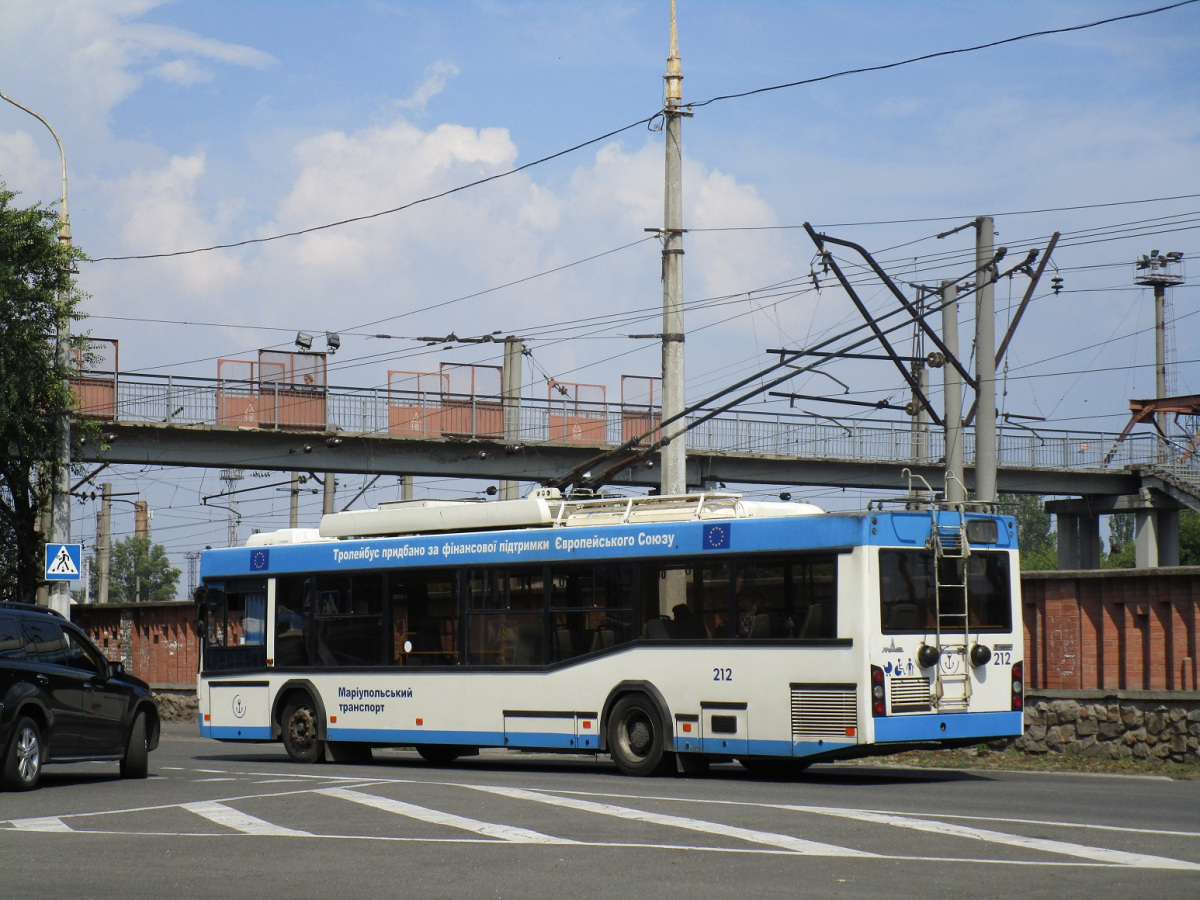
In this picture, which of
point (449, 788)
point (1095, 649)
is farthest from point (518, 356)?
point (449, 788)

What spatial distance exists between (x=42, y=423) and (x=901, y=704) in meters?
22.9

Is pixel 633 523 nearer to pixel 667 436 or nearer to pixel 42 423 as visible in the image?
pixel 667 436

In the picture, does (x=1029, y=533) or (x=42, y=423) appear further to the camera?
(x=1029, y=533)

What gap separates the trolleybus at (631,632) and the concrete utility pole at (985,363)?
5.60 metres

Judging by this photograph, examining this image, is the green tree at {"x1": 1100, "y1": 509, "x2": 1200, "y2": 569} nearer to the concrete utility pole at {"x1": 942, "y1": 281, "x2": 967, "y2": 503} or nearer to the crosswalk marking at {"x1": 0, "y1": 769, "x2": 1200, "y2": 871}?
the concrete utility pole at {"x1": 942, "y1": 281, "x2": 967, "y2": 503}

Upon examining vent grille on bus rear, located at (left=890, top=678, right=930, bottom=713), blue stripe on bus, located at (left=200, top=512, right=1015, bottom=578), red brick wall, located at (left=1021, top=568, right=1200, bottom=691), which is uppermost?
blue stripe on bus, located at (left=200, top=512, right=1015, bottom=578)

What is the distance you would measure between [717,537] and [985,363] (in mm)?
7976

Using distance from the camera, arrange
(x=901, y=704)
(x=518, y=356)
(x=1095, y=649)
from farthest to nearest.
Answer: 1. (x=518, y=356)
2. (x=1095, y=649)
3. (x=901, y=704)

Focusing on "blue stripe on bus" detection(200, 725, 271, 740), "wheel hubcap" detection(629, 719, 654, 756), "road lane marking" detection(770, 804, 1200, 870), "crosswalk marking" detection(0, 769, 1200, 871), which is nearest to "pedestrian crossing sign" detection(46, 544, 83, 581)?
"blue stripe on bus" detection(200, 725, 271, 740)

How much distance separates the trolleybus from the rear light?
Result: 0.02 metres

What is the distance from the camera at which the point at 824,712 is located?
15.5m

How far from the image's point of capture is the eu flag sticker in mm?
16516

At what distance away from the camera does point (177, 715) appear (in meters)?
34.8

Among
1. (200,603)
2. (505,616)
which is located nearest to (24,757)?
(505,616)
